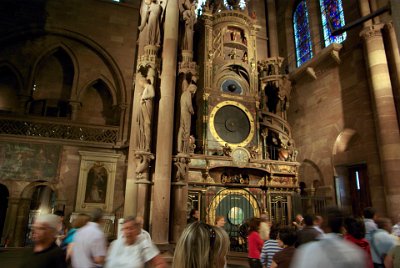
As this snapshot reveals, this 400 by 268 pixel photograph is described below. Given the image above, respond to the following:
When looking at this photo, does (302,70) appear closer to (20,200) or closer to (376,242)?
(376,242)

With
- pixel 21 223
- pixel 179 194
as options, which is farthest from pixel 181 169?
pixel 21 223

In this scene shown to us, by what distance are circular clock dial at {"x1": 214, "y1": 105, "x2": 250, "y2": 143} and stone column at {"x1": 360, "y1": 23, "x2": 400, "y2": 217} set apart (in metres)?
4.34

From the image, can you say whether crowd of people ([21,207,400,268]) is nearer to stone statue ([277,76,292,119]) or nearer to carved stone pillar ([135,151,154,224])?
carved stone pillar ([135,151,154,224])

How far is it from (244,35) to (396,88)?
615 centimetres

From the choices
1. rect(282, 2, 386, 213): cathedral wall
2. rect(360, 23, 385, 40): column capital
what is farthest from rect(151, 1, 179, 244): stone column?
rect(282, 2, 386, 213): cathedral wall

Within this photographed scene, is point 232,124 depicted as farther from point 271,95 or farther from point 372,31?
point 372,31

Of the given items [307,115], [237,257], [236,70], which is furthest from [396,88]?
[237,257]

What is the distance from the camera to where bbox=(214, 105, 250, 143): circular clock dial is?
1041cm

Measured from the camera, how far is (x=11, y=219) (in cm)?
1113

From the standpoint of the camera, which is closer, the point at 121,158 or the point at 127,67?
the point at 121,158

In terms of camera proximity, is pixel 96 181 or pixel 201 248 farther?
pixel 96 181

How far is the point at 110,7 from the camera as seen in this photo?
49.4 feet

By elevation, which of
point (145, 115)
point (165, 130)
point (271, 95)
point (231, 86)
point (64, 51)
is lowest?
point (165, 130)

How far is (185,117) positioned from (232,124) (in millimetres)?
3725
